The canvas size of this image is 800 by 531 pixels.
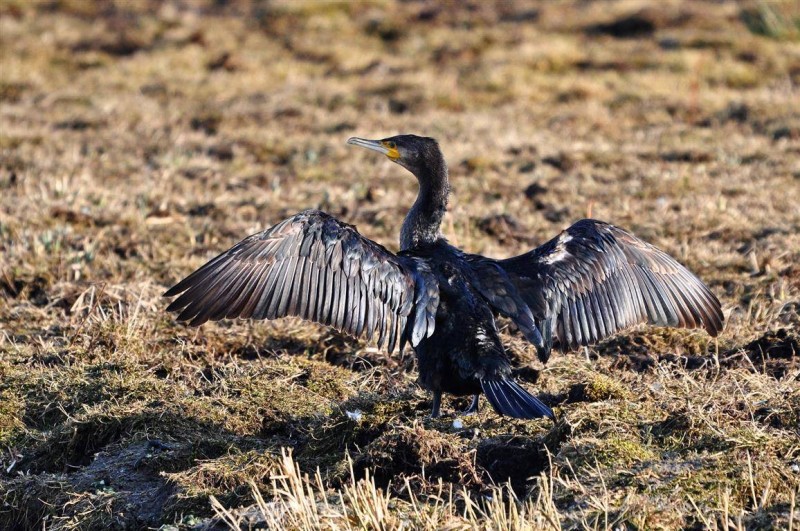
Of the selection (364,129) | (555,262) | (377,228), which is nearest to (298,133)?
(364,129)

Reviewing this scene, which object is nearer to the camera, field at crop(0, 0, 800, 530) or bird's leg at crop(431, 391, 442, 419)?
field at crop(0, 0, 800, 530)

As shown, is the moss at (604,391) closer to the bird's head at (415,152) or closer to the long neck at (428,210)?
the long neck at (428,210)

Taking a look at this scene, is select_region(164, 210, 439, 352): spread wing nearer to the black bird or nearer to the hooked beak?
the black bird

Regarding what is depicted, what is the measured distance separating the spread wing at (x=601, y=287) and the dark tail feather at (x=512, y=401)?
55cm

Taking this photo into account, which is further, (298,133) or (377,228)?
(298,133)

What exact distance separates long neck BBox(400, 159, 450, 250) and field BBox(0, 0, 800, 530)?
76 centimetres

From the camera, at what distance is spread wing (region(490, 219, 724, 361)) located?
5703mm

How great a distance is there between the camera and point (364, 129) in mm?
12203

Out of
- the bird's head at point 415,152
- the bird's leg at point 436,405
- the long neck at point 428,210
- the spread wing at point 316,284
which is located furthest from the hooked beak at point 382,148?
the bird's leg at point 436,405

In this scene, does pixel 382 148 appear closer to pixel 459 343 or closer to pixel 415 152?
pixel 415 152

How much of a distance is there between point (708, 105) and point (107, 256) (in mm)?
7997

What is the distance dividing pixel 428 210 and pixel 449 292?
0.76m

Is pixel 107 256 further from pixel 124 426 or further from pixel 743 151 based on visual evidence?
pixel 743 151

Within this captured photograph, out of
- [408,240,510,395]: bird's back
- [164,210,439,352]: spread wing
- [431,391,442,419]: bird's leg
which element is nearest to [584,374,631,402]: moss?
[408,240,510,395]: bird's back
